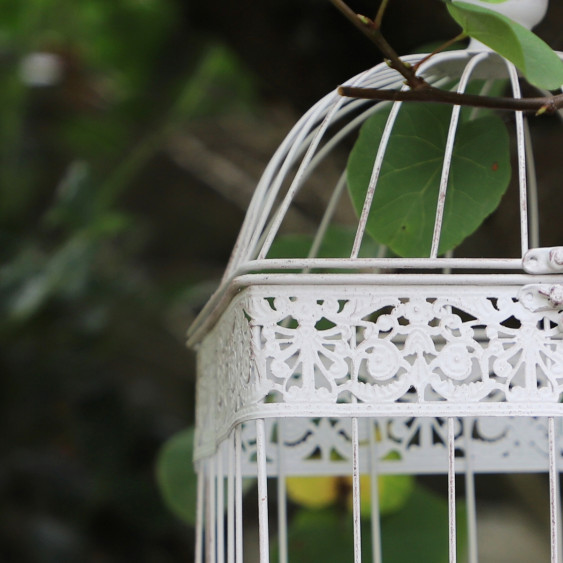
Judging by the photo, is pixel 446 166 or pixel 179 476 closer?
pixel 446 166

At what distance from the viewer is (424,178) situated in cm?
63

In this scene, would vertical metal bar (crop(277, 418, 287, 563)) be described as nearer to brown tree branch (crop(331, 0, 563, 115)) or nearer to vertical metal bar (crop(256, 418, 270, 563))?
vertical metal bar (crop(256, 418, 270, 563))

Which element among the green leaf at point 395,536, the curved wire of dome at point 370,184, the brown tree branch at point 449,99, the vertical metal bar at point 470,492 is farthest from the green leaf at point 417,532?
the brown tree branch at point 449,99

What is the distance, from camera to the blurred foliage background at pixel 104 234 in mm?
1225

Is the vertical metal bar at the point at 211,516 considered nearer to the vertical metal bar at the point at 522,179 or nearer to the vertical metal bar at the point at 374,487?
the vertical metal bar at the point at 374,487

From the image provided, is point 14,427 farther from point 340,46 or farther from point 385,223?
point 385,223

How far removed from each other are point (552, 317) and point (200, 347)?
1.10 ft

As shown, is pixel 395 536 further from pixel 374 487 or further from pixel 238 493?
pixel 238 493

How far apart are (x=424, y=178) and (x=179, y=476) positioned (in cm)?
51

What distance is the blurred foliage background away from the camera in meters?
1.22

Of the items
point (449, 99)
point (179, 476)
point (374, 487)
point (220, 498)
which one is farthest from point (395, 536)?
point (449, 99)

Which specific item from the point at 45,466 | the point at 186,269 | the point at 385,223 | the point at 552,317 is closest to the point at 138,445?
the point at 45,466

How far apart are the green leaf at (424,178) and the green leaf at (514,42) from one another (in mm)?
134

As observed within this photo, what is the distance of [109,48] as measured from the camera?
164 centimetres
